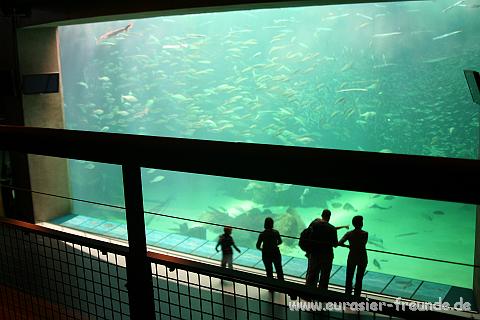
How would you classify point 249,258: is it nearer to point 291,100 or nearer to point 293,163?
point 291,100

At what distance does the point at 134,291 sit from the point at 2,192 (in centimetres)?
969

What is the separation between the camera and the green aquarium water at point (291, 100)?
1229 cm

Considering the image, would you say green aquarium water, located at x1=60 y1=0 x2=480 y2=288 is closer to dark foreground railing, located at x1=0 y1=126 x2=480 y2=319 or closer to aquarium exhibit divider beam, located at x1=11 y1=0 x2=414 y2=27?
aquarium exhibit divider beam, located at x1=11 y1=0 x2=414 y2=27

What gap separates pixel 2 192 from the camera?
31.7 feet

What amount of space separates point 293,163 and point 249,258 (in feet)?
27.9

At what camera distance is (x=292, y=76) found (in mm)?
15125

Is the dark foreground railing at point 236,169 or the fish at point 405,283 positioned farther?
the fish at point 405,283

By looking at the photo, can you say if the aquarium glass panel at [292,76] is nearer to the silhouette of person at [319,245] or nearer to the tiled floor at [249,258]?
the tiled floor at [249,258]

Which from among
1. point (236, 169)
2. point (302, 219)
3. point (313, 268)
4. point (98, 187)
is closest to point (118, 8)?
point (313, 268)

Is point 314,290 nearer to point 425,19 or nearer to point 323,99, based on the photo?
point 425,19

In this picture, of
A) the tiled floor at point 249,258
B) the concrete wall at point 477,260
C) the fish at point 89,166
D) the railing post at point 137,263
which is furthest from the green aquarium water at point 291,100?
the railing post at point 137,263

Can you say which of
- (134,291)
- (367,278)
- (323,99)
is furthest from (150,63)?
(134,291)

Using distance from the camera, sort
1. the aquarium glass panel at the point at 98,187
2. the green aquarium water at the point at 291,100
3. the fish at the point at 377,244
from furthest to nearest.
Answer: the aquarium glass panel at the point at 98,187
the green aquarium water at the point at 291,100
the fish at the point at 377,244

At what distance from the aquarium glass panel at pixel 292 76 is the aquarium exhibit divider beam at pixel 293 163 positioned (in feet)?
38.4
